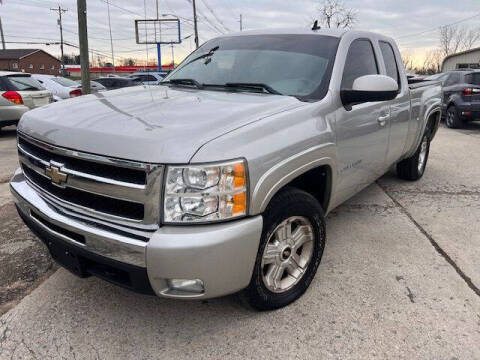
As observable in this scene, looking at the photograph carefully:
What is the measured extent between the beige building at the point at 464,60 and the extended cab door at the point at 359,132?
32.2 m

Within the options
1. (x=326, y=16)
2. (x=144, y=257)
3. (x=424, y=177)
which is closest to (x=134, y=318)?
(x=144, y=257)

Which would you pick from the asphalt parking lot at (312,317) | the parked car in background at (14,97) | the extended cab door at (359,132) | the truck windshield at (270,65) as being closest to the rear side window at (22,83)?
the parked car in background at (14,97)

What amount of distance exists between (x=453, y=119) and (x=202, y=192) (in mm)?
11308

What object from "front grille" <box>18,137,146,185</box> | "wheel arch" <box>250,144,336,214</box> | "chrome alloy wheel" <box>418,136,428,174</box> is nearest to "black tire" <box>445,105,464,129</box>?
"chrome alloy wheel" <box>418,136,428,174</box>

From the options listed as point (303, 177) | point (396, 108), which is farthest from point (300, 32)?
point (303, 177)

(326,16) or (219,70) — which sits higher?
(326,16)

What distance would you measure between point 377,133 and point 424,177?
2.88m

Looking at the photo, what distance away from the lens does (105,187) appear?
209cm

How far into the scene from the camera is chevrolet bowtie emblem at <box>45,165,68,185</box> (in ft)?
7.44

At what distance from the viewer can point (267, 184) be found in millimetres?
2176

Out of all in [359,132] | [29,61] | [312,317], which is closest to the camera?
[312,317]

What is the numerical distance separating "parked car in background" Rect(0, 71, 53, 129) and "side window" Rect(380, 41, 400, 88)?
795 centimetres

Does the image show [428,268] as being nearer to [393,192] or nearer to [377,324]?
[377,324]

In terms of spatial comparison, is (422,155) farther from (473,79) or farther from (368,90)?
(473,79)
